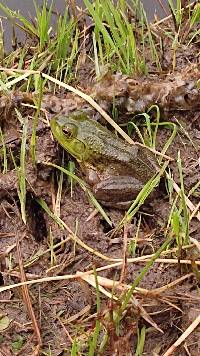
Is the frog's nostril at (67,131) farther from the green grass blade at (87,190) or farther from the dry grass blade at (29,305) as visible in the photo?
the dry grass blade at (29,305)

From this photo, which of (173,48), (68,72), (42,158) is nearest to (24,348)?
(42,158)

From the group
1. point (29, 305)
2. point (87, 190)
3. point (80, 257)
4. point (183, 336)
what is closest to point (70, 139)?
point (87, 190)

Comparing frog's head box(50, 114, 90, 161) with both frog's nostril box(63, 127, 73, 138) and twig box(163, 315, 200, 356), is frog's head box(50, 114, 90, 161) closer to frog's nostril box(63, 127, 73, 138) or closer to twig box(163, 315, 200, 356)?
frog's nostril box(63, 127, 73, 138)

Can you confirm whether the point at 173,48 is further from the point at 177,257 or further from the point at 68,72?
the point at 177,257

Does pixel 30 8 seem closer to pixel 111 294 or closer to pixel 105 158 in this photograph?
pixel 105 158

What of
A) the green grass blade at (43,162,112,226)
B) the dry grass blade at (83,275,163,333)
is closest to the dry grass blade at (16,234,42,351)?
the dry grass blade at (83,275,163,333)

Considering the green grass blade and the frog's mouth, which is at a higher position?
the frog's mouth
